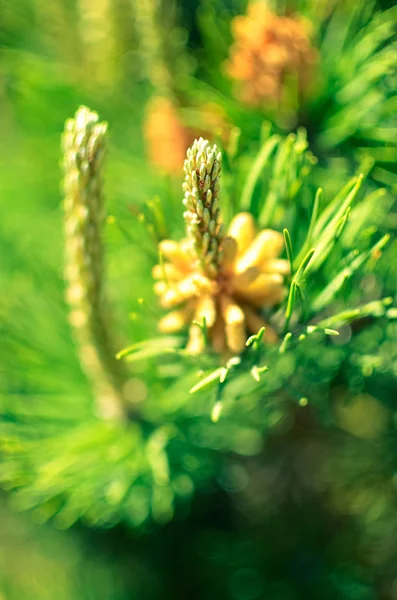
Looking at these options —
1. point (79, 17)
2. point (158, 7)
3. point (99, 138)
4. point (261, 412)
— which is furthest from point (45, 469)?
point (79, 17)

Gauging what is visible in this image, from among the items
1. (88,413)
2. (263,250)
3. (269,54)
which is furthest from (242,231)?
(88,413)

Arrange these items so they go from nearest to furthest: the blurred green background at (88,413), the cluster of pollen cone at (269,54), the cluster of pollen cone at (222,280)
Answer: the cluster of pollen cone at (222,280) → the cluster of pollen cone at (269,54) → the blurred green background at (88,413)

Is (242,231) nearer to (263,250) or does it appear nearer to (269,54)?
(263,250)

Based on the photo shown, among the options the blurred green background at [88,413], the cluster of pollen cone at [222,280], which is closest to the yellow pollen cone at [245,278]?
the cluster of pollen cone at [222,280]

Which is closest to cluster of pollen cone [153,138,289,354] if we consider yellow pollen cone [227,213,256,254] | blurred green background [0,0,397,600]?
yellow pollen cone [227,213,256,254]

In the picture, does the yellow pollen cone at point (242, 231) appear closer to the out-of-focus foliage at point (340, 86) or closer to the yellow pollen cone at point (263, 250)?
the yellow pollen cone at point (263, 250)
